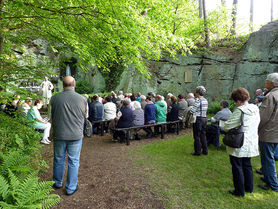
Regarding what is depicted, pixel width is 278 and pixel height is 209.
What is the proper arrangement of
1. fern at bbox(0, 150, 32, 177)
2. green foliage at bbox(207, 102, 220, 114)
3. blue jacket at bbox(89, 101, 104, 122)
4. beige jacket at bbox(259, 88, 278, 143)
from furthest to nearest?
green foliage at bbox(207, 102, 220, 114) → blue jacket at bbox(89, 101, 104, 122) → beige jacket at bbox(259, 88, 278, 143) → fern at bbox(0, 150, 32, 177)

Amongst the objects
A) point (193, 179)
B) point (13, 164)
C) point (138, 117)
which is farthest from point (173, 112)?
point (13, 164)

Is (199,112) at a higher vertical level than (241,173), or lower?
higher

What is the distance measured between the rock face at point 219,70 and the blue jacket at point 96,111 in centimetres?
317

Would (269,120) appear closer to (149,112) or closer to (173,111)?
(149,112)

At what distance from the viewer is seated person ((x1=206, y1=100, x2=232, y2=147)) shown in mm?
5672

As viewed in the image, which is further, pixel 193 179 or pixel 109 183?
pixel 193 179

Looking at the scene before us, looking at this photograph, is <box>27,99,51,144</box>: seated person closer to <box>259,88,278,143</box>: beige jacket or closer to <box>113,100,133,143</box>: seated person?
<box>113,100,133,143</box>: seated person

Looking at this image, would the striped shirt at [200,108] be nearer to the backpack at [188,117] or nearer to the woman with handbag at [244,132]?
the backpack at [188,117]

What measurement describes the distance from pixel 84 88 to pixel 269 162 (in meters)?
19.0

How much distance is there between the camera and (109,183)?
396 centimetres

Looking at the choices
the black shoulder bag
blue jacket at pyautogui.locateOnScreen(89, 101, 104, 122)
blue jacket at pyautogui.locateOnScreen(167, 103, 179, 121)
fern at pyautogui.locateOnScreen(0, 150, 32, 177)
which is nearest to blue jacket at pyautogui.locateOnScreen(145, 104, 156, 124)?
blue jacket at pyautogui.locateOnScreen(167, 103, 179, 121)

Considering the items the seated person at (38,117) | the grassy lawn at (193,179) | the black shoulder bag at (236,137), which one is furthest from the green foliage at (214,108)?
the seated person at (38,117)

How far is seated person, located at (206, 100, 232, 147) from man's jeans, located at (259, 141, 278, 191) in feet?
6.96

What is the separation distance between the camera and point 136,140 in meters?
7.45
